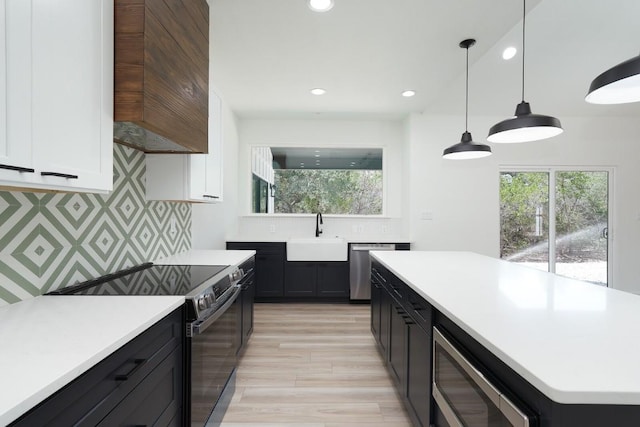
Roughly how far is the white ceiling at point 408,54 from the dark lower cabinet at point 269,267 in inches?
70.5

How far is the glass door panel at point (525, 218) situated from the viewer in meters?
4.44

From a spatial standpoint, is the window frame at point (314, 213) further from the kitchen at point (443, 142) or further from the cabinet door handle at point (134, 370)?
the cabinet door handle at point (134, 370)

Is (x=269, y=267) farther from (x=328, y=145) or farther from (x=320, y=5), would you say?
(x=320, y=5)

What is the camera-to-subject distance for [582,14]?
2779 millimetres

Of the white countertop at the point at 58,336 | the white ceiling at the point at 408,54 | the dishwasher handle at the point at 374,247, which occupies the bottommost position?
the dishwasher handle at the point at 374,247

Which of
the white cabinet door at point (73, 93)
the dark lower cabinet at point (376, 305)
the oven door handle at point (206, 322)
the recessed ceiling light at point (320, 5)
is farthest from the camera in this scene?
the dark lower cabinet at point (376, 305)

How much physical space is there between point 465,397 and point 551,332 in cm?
37

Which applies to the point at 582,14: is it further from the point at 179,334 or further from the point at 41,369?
the point at 41,369

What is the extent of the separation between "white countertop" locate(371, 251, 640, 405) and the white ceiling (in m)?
1.73

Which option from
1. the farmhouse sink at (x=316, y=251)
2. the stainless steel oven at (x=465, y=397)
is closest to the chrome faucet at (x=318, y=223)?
the farmhouse sink at (x=316, y=251)

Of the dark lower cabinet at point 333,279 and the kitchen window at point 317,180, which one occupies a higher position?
the kitchen window at point 317,180

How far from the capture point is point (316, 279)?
4.06 meters

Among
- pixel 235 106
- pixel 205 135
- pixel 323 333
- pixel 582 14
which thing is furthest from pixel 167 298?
pixel 582 14

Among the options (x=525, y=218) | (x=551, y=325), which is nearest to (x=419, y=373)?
(x=551, y=325)
